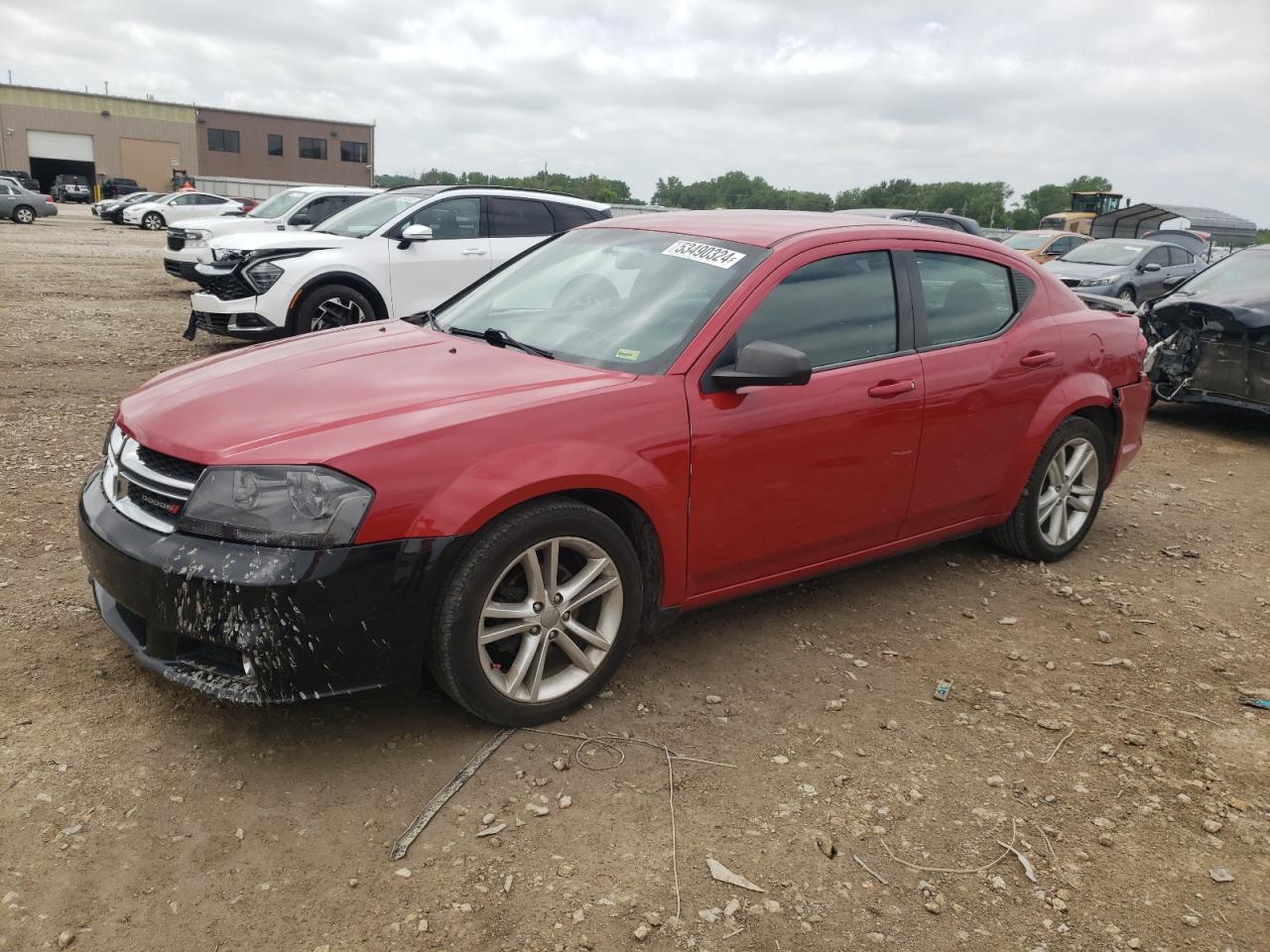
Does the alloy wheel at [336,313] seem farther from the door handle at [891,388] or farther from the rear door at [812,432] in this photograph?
the door handle at [891,388]

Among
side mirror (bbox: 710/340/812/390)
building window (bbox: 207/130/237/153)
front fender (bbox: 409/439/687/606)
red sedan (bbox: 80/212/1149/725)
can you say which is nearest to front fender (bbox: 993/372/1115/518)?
red sedan (bbox: 80/212/1149/725)

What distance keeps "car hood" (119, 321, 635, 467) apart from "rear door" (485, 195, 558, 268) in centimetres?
628

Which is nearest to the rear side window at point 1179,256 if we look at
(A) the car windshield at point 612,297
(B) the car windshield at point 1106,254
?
(B) the car windshield at point 1106,254

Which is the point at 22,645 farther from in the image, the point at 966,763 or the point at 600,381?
the point at 966,763

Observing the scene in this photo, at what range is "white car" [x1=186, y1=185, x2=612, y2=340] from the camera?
28.9 feet

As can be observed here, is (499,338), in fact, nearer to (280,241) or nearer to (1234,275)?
(280,241)

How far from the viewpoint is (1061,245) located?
2219 centimetres

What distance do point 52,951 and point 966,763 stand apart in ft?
8.53

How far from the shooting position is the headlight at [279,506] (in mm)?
2699

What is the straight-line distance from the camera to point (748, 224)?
4086 millimetres

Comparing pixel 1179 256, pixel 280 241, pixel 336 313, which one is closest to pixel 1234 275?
pixel 336 313

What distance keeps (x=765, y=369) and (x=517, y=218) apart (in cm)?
730

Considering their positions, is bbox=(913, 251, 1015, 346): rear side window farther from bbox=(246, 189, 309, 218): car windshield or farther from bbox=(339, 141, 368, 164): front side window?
bbox=(339, 141, 368, 164): front side window

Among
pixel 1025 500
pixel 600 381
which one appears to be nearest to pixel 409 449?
pixel 600 381
